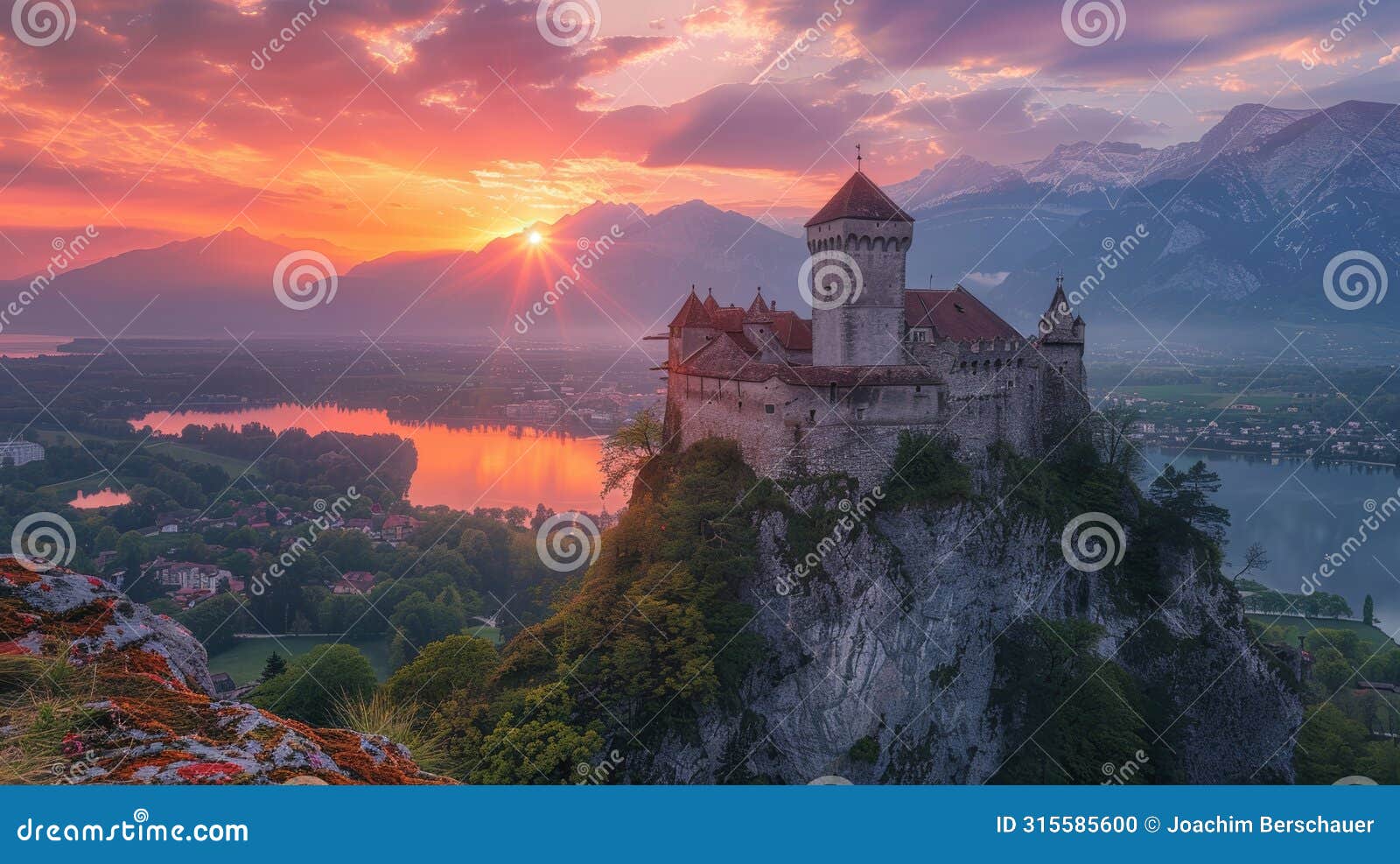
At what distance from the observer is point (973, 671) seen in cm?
3130

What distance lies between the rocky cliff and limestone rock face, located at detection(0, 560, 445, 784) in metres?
18.7

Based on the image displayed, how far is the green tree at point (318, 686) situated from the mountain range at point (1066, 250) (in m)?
71.2

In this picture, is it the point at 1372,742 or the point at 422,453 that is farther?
the point at 422,453

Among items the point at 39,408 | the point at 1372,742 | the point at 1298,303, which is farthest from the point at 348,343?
the point at 1298,303

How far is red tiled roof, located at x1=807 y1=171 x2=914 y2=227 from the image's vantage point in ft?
100

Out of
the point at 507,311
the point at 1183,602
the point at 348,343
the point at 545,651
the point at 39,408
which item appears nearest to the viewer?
the point at 545,651

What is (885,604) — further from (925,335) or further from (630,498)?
(630,498)

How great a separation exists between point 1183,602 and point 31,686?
138 ft

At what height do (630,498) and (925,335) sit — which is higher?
(925,335)

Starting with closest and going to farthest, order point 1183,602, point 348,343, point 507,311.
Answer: point 1183,602, point 507,311, point 348,343

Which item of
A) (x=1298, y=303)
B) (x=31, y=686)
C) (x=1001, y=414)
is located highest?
(x=1298, y=303)

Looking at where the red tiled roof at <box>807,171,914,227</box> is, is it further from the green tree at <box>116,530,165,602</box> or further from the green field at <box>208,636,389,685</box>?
the green tree at <box>116,530,165,602</box>

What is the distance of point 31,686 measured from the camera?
6488 mm

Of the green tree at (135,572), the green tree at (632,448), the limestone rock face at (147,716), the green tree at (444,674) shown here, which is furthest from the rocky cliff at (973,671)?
the green tree at (135,572)
